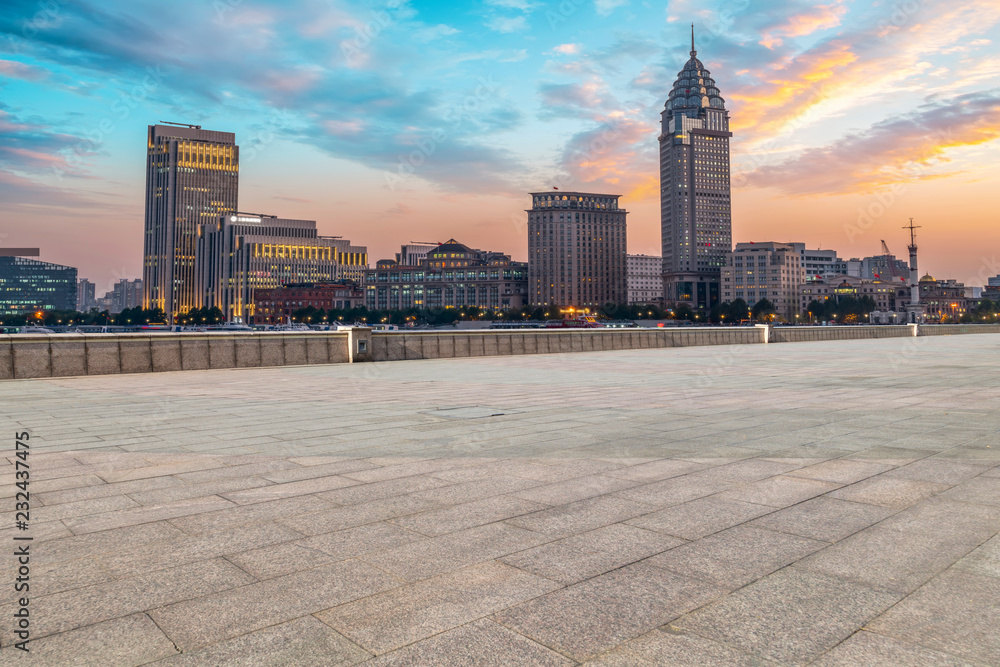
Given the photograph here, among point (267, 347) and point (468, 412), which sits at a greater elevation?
point (267, 347)

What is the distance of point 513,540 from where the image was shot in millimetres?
4480

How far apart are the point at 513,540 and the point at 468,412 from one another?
6.60 m

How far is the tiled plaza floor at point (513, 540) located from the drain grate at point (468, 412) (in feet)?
1.28

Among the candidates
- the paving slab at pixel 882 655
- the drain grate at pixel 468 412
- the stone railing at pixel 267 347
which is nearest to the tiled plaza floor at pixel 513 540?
the paving slab at pixel 882 655

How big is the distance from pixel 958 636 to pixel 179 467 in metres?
6.91

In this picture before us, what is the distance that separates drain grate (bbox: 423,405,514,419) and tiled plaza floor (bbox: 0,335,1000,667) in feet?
1.28

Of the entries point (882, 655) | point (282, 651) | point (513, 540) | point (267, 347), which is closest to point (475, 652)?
point (282, 651)

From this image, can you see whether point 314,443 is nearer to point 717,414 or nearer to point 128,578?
point 128,578

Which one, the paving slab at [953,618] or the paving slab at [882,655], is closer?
the paving slab at [882,655]

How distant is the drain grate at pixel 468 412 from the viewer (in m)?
10.6

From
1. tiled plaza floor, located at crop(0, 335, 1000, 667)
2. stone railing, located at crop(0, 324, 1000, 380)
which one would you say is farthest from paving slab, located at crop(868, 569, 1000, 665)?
stone railing, located at crop(0, 324, 1000, 380)

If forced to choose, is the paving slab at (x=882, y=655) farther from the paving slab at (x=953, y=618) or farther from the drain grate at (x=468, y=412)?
the drain grate at (x=468, y=412)

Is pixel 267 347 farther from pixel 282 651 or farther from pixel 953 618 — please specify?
pixel 953 618

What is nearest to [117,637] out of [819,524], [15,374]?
[819,524]
